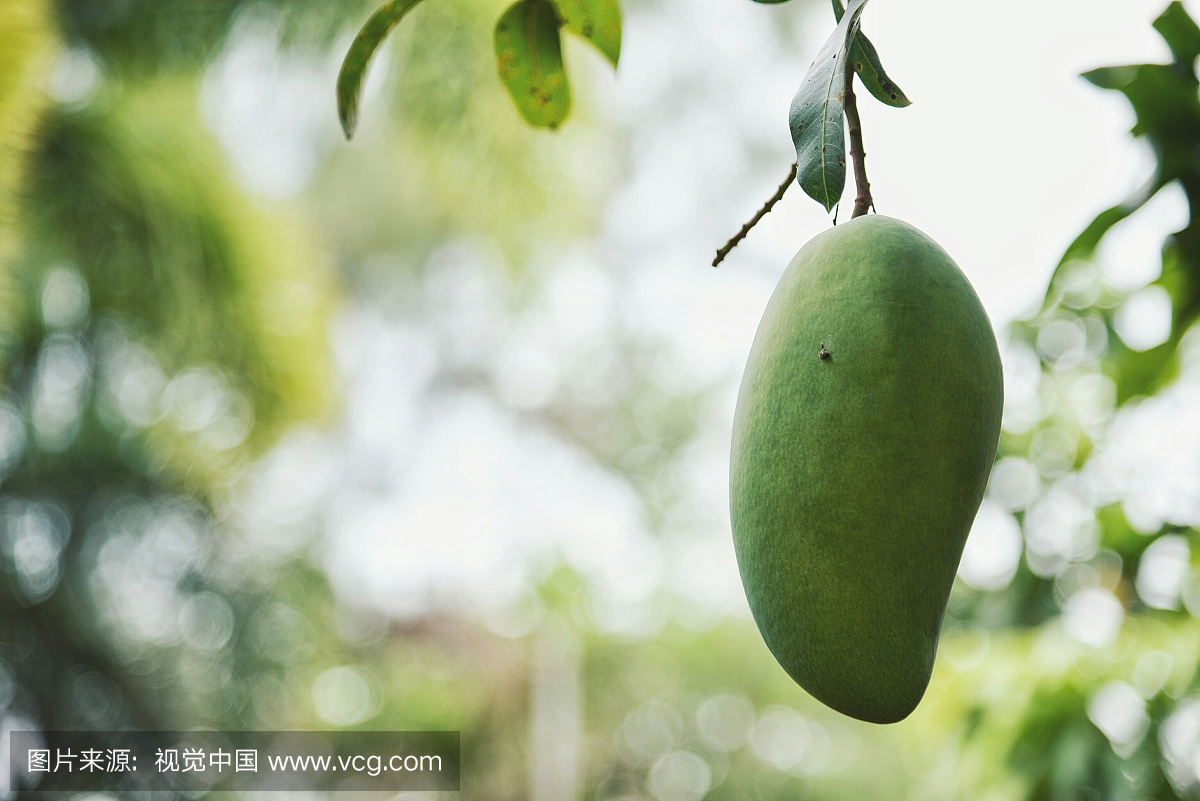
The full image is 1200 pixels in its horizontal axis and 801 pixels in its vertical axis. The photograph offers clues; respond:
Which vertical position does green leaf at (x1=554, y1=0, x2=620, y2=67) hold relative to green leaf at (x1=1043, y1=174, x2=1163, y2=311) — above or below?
above

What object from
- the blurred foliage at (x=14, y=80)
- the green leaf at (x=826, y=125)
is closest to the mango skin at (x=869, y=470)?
the green leaf at (x=826, y=125)

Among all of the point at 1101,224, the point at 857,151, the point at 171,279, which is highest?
the point at 857,151

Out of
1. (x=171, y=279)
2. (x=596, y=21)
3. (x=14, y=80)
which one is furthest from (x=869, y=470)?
(x=171, y=279)

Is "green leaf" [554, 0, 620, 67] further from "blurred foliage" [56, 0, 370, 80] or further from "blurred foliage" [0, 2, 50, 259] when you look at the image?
"blurred foliage" [56, 0, 370, 80]

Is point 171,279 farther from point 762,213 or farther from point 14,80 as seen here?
point 762,213

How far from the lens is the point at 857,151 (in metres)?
0.27

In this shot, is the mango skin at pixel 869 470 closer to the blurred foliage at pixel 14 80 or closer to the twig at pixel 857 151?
the twig at pixel 857 151

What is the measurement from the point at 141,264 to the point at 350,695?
181 cm

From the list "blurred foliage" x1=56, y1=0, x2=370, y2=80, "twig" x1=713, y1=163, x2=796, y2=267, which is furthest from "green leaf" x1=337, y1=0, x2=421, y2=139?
"blurred foliage" x1=56, y1=0, x2=370, y2=80

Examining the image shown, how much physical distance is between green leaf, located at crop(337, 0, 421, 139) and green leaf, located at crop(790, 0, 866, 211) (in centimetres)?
21

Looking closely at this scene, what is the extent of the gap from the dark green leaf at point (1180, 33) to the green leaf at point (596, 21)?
420mm

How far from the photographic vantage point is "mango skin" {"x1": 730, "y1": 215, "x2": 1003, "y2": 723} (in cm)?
23

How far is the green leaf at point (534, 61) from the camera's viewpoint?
400mm

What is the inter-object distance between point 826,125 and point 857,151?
3cm
